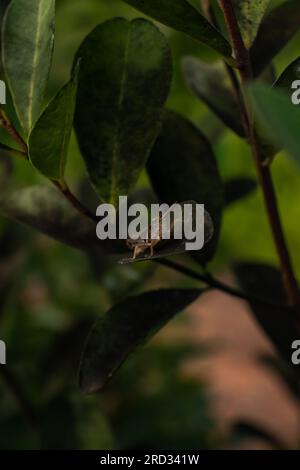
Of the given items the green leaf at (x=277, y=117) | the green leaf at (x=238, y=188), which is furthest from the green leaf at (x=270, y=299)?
the green leaf at (x=277, y=117)

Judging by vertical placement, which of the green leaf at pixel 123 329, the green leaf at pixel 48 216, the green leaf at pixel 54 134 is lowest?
the green leaf at pixel 123 329

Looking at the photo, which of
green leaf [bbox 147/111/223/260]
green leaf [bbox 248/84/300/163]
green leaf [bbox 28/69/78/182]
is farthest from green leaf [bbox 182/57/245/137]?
green leaf [bbox 248/84/300/163]

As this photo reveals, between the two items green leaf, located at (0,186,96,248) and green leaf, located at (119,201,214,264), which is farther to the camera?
green leaf, located at (0,186,96,248)

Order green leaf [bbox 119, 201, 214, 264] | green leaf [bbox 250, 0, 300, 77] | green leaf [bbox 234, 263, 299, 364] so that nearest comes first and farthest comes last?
green leaf [bbox 119, 201, 214, 264], green leaf [bbox 250, 0, 300, 77], green leaf [bbox 234, 263, 299, 364]

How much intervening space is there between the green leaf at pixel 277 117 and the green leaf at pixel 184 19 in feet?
0.49

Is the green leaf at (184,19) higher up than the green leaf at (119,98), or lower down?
higher up

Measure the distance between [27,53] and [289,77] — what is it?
5.4 inches

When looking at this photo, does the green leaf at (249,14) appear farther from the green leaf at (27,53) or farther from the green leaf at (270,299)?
the green leaf at (270,299)

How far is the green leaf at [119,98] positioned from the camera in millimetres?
484

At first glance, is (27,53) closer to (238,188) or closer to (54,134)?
(54,134)

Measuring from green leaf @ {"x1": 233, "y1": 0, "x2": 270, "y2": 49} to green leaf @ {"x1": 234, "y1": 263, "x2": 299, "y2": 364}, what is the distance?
0.73 ft

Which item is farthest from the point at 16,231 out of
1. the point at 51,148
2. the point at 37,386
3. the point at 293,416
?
the point at 293,416

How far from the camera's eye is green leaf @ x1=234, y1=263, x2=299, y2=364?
657mm

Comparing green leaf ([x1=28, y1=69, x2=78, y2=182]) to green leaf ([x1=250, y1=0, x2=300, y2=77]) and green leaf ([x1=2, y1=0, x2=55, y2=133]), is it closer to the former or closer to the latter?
green leaf ([x1=2, y1=0, x2=55, y2=133])
